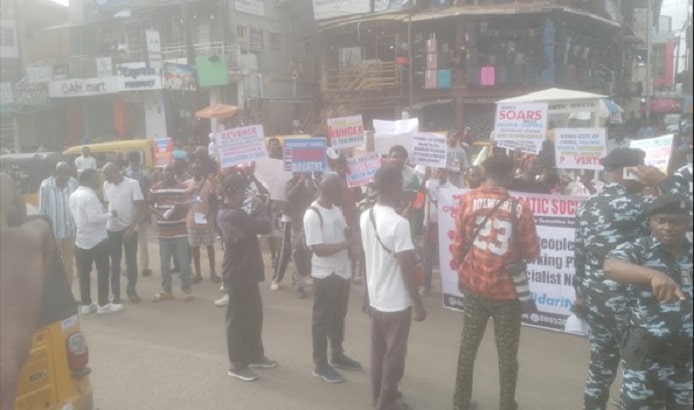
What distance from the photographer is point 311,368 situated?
5.95 m

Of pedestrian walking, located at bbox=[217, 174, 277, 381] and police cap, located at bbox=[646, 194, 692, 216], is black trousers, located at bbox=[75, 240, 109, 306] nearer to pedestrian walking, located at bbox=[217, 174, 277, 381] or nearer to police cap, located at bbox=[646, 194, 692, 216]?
pedestrian walking, located at bbox=[217, 174, 277, 381]

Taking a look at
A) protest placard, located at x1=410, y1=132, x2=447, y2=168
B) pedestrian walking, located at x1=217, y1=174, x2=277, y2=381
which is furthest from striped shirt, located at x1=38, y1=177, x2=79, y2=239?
protest placard, located at x1=410, y1=132, x2=447, y2=168

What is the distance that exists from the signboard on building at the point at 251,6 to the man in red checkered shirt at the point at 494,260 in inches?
Result: 1048

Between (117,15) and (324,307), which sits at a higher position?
(117,15)

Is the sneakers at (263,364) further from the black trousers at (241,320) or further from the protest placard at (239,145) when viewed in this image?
the protest placard at (239,145)

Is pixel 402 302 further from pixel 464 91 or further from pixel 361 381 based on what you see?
pixel 464 91

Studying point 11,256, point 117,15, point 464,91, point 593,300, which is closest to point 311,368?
point 593,300

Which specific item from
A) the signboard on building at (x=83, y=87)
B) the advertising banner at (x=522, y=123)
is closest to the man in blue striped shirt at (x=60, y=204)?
the advertising banner at (x=522, y=123)

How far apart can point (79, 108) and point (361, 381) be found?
31.1 metres

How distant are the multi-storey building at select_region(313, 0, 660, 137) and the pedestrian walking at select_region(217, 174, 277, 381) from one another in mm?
20601

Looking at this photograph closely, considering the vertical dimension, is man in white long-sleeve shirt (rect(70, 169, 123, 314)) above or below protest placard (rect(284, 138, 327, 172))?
below

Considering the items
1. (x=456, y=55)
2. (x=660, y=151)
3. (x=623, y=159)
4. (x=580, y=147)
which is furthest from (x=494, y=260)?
(x=456, y=55)

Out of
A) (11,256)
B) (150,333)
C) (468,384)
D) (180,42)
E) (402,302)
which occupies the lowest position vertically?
(150,333)

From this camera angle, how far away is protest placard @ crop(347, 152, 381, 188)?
8.09m
